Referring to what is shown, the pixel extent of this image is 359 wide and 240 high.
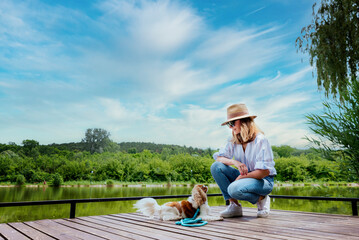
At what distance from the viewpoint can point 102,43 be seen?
22.3 meters

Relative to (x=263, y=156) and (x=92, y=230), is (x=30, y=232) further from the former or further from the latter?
(x=263, y=156)

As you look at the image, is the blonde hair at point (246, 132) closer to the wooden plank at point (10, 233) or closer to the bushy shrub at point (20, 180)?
the wooden plank at point (10, 233)

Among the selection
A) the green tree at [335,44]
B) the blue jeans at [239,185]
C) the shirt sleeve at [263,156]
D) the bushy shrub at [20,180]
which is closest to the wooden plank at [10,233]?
the blue jeans at [239,185]

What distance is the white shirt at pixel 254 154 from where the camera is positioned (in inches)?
88.8

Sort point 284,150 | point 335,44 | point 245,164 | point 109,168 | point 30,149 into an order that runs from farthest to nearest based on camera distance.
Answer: point 284,150
point 30,149
point 109,168
point 335,44
point 245,164

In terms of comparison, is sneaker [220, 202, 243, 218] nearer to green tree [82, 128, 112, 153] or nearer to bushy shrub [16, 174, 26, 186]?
bushy shrub [16, 174, 26, 186]

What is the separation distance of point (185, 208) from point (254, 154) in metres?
0.77

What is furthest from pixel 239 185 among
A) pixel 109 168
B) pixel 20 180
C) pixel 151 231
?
pixel 20 180

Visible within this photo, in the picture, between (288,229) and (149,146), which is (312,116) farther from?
(149,146)

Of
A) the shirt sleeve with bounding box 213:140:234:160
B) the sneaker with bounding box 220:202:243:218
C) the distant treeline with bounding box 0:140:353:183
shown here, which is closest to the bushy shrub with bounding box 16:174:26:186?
the distant treeline with bounding box 0:140:353:183

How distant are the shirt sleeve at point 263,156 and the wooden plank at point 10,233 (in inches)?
69.2

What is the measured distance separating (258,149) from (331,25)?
5883 mm

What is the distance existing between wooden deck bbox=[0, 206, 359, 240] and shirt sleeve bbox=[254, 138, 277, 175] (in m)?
0.46

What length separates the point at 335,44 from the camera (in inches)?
255
